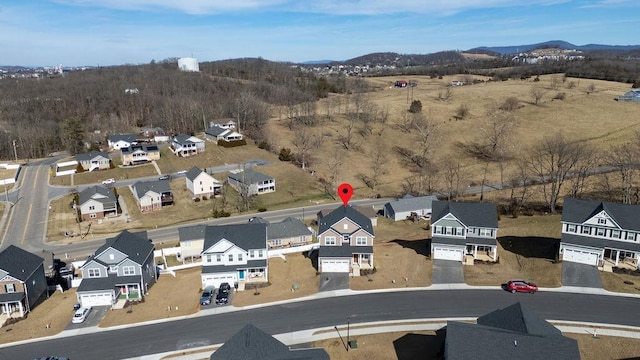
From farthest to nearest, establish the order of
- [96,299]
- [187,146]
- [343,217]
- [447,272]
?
1. [187,146]
2. [343,217]
3. [447,272]
4. [96,299]

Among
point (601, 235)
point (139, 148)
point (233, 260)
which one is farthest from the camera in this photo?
point (139, 148)

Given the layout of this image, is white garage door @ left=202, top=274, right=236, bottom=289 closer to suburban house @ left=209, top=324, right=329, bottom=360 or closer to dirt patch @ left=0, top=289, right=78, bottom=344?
dirt patch @ left=0, top=289, right=78, bottom=344

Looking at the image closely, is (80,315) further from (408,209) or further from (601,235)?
(601,235)

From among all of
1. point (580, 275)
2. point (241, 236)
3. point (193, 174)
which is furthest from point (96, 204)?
point (580, 275)

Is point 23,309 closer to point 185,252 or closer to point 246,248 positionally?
point 185,252

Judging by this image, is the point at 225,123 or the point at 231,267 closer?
the point at 231,267

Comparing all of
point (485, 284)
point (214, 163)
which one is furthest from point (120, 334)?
point (214, 163)
